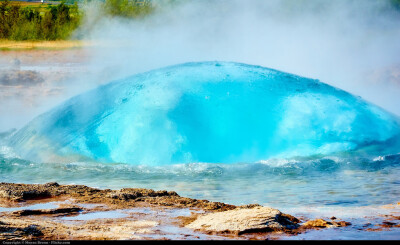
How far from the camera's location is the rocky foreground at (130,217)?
3.82 metres

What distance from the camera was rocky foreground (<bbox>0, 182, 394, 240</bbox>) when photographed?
12.5 feet

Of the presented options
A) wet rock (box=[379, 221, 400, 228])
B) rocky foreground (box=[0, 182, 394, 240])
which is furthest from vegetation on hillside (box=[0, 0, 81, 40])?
wet rock (box=[379, 221, 400, 228])

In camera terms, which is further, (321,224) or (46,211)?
(46,211)

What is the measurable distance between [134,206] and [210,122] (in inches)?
94.4

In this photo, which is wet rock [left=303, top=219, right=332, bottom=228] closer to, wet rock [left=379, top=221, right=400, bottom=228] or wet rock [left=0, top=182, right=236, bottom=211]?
wet rock [left=379, top=221, right=400, bottom=228]

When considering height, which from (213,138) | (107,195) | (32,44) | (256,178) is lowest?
(107,195)

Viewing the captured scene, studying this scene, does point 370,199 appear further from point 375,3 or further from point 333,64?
point 375,3

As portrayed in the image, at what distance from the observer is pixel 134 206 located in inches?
187

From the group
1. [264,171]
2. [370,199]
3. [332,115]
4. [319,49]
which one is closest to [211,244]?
[370,199]

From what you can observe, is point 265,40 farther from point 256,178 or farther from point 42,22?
point 42,22

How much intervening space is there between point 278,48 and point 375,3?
7.04 meters

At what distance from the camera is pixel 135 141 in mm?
6910

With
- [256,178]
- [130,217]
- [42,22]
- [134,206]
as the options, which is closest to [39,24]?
[42,22]

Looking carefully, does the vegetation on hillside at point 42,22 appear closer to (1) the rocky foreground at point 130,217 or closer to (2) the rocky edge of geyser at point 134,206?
(2) the rocky edge of geyser at point 134,206
